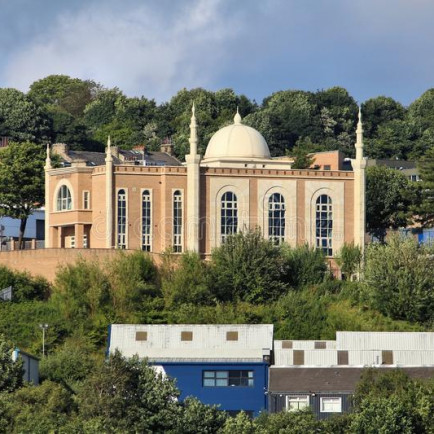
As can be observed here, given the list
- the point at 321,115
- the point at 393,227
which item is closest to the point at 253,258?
the point at 393,227

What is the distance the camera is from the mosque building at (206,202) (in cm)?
11725

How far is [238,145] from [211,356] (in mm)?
25997

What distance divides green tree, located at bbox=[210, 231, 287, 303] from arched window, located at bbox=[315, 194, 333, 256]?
6.35 m

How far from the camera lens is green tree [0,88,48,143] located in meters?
171

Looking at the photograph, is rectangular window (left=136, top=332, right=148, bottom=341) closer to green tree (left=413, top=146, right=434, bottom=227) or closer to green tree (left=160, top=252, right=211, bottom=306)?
green tree (left=160, top=252, right=211, bottom=306)

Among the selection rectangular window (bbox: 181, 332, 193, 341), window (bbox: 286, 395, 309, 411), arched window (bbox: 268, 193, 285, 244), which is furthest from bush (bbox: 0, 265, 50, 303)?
window (bbox: 286, 395, 309, 411)

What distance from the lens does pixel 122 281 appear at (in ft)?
367

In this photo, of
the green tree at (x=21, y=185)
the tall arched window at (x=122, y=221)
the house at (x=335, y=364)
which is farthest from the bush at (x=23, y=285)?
the house at (x=335, y=364)

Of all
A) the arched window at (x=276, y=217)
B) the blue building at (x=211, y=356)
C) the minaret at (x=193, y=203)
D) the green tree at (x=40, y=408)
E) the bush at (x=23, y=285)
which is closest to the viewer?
the green tree at (x=40, y=408)

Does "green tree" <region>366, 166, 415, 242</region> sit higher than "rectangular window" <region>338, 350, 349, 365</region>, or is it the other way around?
"green tree" <region>366, 166, 415, 242</region>

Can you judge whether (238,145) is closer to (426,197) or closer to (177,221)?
(177,221)

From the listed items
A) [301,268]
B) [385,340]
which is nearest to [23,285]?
[301,268]

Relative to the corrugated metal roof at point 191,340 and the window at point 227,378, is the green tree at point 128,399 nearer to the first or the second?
the window at point 227,378

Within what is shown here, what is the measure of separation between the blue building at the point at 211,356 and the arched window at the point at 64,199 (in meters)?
18.7
